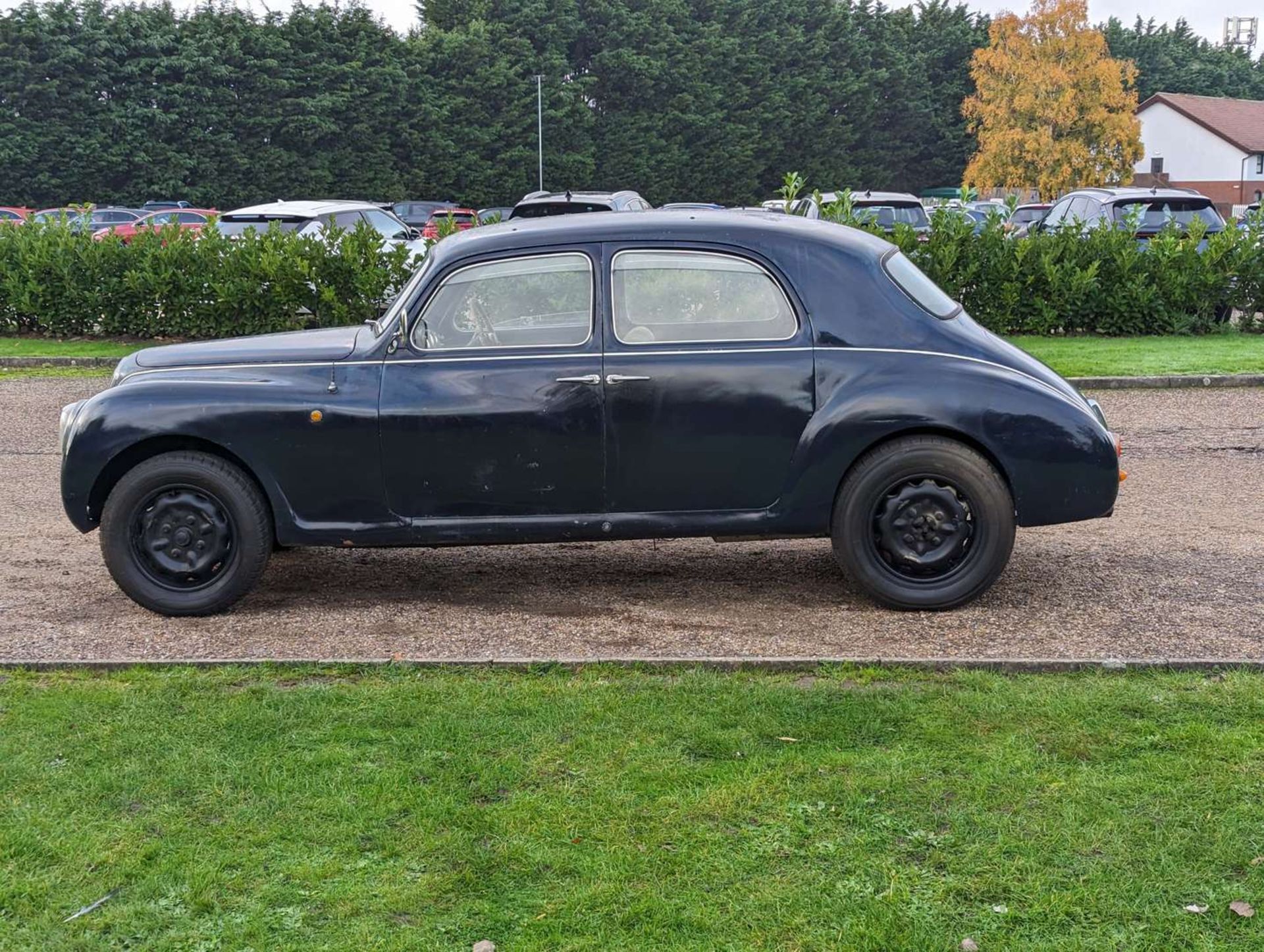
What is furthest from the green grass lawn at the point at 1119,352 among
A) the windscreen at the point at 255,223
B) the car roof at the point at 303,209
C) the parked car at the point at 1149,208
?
the car roof at the point at 303,209

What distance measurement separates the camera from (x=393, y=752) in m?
4.70

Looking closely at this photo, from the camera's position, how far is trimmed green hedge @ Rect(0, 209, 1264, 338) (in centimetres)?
1560

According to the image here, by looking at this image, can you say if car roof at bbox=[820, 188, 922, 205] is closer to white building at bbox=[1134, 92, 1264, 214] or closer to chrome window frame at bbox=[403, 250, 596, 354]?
chrome window frame at bbox=[403, 250, 596, 354]

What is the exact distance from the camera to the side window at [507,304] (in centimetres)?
632

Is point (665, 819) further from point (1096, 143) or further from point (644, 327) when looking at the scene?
point (1096, 143)

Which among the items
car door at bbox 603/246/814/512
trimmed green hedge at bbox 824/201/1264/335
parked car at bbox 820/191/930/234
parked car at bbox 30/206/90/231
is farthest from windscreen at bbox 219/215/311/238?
car door at bbox 603/246/814/512

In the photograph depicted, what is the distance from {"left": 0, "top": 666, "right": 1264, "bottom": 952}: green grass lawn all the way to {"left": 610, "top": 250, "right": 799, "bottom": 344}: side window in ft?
5.46

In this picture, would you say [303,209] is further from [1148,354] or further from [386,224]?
[1148,354]

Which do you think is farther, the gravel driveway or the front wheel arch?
the front wheel arch

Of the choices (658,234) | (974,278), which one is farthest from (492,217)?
(658,234)

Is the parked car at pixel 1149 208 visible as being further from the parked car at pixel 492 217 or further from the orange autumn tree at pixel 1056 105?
the orange autumn tree at pixel 1056 105

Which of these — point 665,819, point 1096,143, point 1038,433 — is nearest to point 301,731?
point 665,819

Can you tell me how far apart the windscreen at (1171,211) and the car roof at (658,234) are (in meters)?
14.3

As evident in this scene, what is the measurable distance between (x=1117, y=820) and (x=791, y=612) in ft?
7.94
